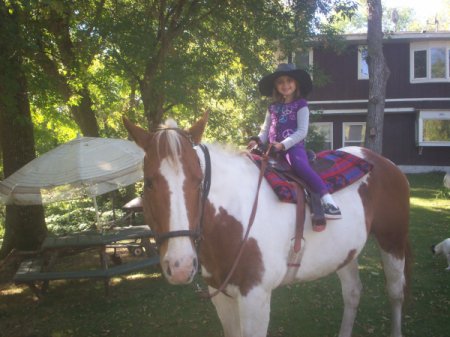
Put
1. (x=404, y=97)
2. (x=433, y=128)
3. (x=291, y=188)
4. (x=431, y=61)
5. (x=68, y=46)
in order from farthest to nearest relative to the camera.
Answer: (x=404, y=97)
(x=433, y=128)
(x=431, y=61)
(x=68, y=46)
(x=291, y=188)

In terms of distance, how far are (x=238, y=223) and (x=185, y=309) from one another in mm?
3175

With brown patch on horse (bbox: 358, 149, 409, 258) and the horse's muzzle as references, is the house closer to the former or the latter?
brown patch on horse (bbox: 358, 149, 409, 258)

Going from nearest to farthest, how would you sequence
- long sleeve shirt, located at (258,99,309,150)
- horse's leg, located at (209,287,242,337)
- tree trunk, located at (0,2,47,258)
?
horse's leg, located at (209,287,242,337), long sleeve shirt, located at (258,99,309,150), tree trunk, located at (0,2,47,258)

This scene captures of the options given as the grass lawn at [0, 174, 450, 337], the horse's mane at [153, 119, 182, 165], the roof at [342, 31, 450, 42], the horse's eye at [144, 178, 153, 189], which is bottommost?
the grass lawn at [0, 174, 450, 337]

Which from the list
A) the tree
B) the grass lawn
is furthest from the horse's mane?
the tree

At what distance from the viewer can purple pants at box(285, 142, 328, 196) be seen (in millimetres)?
2904

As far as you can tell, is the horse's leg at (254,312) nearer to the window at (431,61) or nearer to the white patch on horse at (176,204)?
the white patch on horse at (176,204)

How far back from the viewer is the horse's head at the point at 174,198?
195 cm

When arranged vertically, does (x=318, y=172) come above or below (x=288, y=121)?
below

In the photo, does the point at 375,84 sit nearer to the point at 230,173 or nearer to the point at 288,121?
the point at 288,121

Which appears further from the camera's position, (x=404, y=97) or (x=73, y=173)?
(x=404, y=97)

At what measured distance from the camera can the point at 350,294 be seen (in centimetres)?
393

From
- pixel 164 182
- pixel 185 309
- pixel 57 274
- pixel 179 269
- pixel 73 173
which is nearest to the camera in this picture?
Result: pixel 179 269

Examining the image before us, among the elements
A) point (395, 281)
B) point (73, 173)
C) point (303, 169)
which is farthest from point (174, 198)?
point (73, 173)
